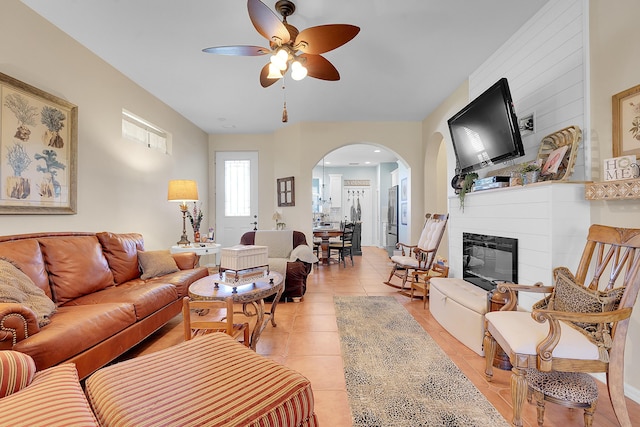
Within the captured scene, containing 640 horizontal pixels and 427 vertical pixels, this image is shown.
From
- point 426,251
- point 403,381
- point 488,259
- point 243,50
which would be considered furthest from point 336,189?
point 403,381

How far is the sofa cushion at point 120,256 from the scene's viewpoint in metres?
2.74

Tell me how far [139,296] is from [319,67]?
7.96 ft

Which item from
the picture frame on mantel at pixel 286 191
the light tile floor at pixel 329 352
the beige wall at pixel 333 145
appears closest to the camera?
the light tile floor at pixel 329 352

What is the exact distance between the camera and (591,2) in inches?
75.8

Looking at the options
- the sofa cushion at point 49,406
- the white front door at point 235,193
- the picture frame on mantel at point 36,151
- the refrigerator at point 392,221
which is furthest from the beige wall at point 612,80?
the refrigerator at point 392,221

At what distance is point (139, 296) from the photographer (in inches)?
89.0

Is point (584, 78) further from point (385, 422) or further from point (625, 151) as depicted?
point (385, 422)

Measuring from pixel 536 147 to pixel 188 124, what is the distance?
5173 mm

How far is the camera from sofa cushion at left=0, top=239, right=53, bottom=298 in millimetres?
1927

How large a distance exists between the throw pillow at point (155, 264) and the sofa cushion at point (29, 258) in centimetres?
85

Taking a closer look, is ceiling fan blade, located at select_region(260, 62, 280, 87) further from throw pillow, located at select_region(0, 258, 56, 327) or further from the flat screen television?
throw pillow, located at select_region(0, 258, 56, 327)

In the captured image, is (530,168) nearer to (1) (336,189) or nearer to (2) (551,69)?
(2) (551,69)

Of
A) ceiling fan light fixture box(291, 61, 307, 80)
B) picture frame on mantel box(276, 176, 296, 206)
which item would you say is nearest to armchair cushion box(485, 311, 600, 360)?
ceiling fan light fixture box(291, 61, 307, 80)

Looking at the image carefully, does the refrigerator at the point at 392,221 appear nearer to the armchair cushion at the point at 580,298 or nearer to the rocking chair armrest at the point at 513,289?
the rocking chair armrest at the point at 513,289
